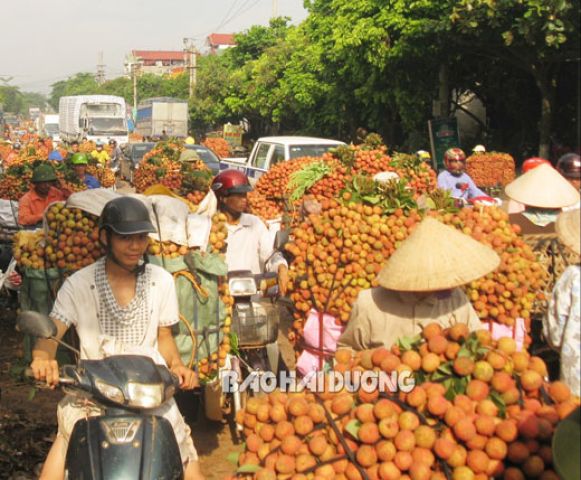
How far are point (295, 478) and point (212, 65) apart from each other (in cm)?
5316

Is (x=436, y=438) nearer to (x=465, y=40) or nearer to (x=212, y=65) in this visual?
(x=465, y=40)

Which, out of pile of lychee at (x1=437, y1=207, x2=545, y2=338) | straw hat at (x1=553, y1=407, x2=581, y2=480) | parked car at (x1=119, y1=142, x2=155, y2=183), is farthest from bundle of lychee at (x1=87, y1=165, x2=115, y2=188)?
straw hat at (x1=553, y1=407, x2=581, y2=480)

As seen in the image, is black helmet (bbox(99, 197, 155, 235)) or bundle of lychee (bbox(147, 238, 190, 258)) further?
bundle of lychee (bbox(147, 238, 190, 258))

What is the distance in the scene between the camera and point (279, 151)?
14383mm

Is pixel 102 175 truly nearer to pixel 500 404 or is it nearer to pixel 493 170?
pixel 493 170

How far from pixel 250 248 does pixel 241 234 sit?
0.44 ft

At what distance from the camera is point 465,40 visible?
20.0m

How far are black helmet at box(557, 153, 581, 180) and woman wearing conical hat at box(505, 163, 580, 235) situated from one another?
54 mm

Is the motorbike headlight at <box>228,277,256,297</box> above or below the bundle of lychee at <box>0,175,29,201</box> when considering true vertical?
below

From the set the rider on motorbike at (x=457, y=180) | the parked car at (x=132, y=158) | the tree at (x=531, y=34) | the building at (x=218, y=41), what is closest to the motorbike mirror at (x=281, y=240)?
the rider on motorbike at (x=457, y=180)

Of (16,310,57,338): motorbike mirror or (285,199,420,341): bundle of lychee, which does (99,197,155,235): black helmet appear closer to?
(16,310,57,338): motorbike mirror

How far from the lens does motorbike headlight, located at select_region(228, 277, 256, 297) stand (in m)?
6.07

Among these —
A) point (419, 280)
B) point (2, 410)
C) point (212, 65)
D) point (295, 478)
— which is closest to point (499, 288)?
point (419, 280)

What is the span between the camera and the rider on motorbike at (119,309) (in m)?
3.77
